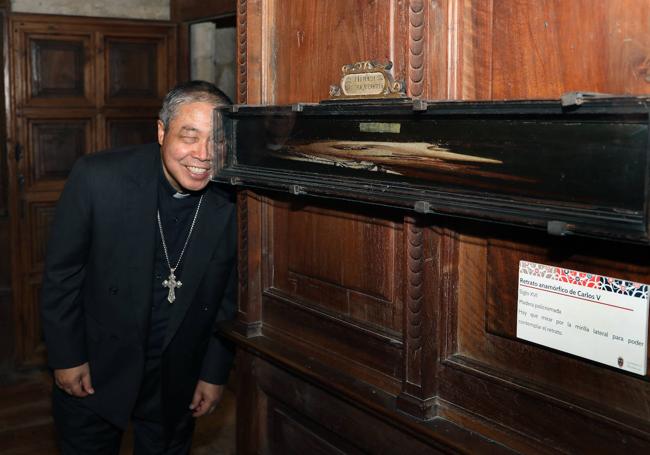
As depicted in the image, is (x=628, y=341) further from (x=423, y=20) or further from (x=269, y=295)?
(x=269, y=295)

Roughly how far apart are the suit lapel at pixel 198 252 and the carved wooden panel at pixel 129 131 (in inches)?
99.3

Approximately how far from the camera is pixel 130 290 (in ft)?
8.13

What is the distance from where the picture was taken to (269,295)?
2.24 metres

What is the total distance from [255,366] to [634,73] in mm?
1456

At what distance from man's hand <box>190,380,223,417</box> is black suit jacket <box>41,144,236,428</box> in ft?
0.46

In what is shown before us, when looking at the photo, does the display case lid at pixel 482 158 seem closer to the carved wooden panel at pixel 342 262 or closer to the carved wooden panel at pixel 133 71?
→ the carved wooden panel at pixel 342 262

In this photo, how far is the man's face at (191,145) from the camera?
7.22ft

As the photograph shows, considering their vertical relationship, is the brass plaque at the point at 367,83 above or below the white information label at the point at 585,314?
above

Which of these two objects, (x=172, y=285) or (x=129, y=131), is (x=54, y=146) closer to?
(x=129, y=131)

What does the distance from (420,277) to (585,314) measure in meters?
0.38

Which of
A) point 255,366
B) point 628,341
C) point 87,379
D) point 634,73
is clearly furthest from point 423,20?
point 87,379

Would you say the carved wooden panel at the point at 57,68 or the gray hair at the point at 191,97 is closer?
the gray hair at the point at 191,97

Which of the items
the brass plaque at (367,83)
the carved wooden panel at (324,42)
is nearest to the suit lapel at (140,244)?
the carved wooden panel at (324,42)

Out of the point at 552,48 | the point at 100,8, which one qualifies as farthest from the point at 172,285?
the point at 100,8
